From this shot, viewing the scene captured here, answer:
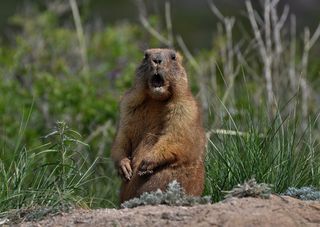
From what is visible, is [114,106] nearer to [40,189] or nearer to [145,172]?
[145,172]

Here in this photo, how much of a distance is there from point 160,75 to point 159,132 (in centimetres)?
A: 36

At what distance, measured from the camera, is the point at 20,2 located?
23.0 m

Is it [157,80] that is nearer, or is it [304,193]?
[304,193]

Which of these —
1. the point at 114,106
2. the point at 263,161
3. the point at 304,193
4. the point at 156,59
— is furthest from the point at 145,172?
the point at 114,106

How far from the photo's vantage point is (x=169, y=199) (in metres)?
6.06

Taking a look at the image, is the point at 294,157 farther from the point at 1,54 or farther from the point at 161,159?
the point at 1,54

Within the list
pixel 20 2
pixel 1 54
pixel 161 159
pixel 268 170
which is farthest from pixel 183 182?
pixel 20 2

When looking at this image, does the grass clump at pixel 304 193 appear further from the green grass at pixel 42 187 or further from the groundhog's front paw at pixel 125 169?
the green grass at pixel 42 187

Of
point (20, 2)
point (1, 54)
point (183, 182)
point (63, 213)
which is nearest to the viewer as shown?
point (63, 213)

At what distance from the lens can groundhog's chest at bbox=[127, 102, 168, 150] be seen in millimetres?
6723

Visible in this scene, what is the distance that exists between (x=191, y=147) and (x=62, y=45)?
611cm

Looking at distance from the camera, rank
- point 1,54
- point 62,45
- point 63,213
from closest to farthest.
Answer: point 63,213, point 1,54, point 62,45

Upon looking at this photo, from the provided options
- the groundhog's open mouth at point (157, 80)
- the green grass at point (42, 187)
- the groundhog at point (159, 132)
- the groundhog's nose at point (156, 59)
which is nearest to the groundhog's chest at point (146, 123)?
the groundhog at point (159, 132)

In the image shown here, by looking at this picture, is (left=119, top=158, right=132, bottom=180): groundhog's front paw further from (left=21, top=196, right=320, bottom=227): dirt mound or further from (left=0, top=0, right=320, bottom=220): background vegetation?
(left=21, top=196, right=320, bottom=227): dirt mound
